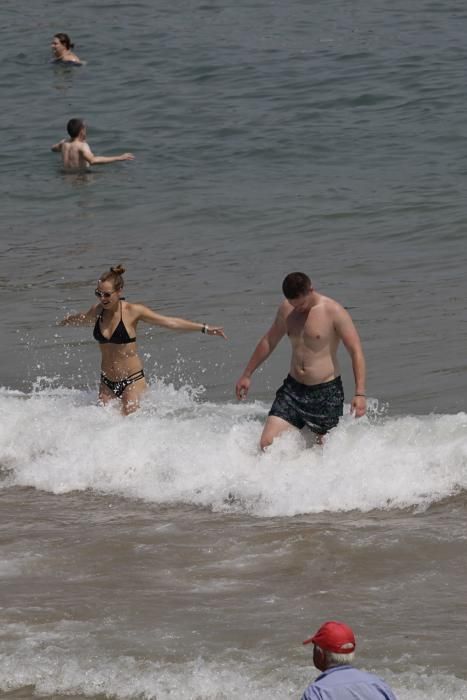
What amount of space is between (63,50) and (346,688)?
20980 millimetres

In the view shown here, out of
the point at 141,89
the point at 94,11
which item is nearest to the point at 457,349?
the point at 141,89

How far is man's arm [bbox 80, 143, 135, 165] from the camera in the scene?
18.1m

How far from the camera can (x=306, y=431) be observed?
28.3 ft

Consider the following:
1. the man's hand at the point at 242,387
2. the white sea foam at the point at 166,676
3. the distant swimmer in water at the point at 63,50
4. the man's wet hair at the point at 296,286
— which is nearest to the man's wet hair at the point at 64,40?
the distant swimmer in water at the point at 63,50

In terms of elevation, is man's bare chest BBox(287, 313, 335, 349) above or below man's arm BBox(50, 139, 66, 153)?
above

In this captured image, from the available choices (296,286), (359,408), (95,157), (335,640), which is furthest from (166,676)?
(95,157)

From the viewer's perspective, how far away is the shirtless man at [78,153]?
18141 millimetres

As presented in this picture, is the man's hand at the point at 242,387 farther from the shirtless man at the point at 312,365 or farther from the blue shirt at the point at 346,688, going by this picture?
the blue shirt at the point at 346,688

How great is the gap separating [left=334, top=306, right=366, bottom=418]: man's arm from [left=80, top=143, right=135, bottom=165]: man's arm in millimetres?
10503

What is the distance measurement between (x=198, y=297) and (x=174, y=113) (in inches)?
342

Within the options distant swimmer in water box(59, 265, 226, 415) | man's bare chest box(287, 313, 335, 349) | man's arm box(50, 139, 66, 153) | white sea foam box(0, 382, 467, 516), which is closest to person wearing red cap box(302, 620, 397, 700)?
white sea foam box(0, 382, 467, 516)

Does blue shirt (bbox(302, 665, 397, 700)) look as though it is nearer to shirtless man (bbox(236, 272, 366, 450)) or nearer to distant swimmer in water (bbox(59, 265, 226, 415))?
shirtless man (bbox(236, 272, 366, 450))

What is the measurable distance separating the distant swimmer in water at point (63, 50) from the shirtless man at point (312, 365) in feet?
53.7

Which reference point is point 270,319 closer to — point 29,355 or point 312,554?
point 29,355
